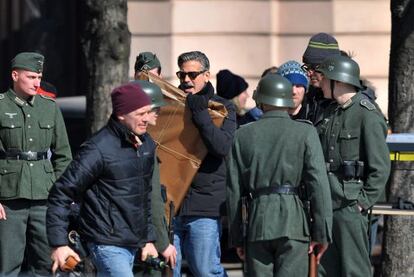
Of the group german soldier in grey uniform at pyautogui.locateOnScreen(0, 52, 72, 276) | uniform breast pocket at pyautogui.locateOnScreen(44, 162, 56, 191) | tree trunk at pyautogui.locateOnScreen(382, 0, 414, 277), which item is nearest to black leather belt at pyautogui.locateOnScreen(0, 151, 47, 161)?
german soldier in grey uniform at pyautogui.locateOnScreen(0, 52, 72, 276)

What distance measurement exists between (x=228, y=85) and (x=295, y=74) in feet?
7.65

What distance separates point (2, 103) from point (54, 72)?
367 inches

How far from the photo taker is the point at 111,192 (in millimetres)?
7543

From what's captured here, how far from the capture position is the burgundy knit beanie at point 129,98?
7598 mm

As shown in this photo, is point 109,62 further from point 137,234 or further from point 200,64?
point 137,234

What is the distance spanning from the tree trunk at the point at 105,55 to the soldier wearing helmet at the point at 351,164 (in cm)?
337

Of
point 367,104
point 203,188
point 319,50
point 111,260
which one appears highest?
point 319,50

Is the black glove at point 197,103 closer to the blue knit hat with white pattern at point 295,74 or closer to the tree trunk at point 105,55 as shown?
the blue knit hat with white pattern at point 295,74

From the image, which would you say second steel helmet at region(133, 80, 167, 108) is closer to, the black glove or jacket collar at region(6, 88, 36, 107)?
the black glove

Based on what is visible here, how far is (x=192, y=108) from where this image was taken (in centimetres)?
910

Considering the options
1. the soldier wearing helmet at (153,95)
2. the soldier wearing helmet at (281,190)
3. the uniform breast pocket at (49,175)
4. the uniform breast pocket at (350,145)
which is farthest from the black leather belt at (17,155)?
the uniform breast pocket at (350,145)

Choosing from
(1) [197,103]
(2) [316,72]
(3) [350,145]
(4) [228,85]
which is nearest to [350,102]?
(3) [350,145]

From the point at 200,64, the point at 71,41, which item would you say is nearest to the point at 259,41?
the point at 71,41

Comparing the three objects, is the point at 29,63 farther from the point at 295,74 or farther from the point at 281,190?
the point at 281,190
